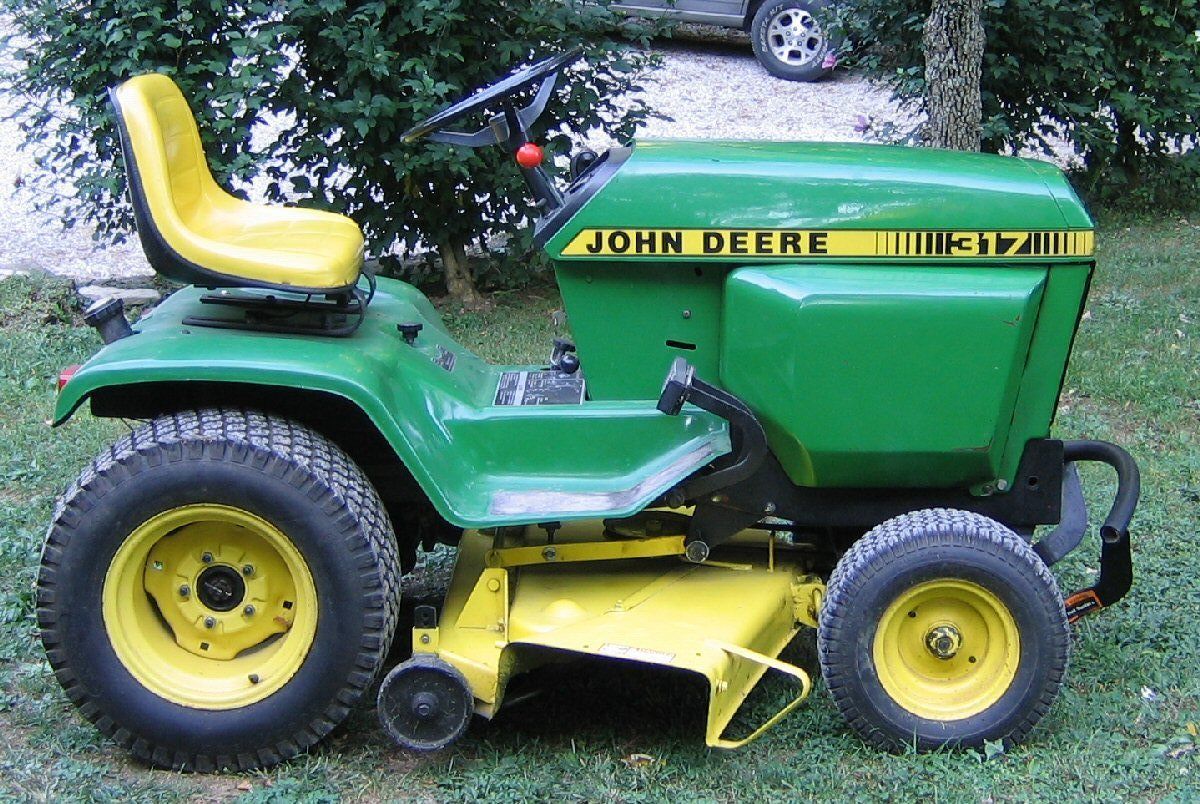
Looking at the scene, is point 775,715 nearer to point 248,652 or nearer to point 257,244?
point 248,652

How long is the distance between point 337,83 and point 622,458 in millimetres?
3666

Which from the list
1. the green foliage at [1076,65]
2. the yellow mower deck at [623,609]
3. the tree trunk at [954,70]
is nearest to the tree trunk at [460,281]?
the tree trunk at [954,70]

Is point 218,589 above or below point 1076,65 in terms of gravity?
above

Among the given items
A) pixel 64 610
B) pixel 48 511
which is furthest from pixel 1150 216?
pixel 64 610

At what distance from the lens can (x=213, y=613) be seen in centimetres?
359

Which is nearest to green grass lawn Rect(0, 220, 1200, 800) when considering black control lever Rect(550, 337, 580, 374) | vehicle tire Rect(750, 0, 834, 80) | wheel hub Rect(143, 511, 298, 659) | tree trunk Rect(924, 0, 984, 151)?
wheel hub Rect(143, 511, 298, 659)

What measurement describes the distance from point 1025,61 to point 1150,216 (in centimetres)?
136

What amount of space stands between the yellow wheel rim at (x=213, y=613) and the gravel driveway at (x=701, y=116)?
4775 mm

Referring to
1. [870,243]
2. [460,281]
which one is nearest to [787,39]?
[460,281]

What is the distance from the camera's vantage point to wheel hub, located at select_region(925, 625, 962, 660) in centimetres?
362

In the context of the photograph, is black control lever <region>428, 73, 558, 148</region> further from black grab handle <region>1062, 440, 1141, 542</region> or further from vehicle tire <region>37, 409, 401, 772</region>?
black grab handle <region>1062, 440, 1141, 542</region>

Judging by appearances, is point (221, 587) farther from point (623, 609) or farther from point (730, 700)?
point (730, 700)

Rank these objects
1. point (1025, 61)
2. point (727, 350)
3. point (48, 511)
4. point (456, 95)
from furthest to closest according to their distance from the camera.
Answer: point (1025, 61), point (456, 95), point (48, 511), point (727, 350)

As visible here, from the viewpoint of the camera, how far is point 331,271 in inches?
143
